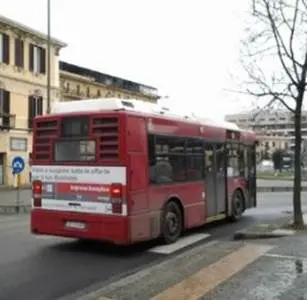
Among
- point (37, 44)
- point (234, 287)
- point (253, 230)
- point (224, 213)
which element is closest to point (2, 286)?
point (234, 287)

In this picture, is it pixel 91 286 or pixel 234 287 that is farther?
pixel 91 286

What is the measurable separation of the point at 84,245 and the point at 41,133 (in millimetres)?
2432

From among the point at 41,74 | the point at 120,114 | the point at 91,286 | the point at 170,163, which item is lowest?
the point at 91,286

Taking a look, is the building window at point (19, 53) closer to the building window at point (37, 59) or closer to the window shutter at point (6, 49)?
the window shutter at point (6, 49)

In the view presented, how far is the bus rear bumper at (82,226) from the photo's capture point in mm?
11125

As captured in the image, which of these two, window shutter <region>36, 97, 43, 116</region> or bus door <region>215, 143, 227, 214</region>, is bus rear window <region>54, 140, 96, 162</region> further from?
window shutter <region>36, 97, 43, 116</region>

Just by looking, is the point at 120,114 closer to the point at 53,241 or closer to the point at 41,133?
the point at 41,133

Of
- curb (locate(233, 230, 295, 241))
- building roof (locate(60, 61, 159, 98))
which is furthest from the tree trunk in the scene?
building roof (locate(60, 61, 159, 98))

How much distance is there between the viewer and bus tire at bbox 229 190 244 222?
1686 centimetres

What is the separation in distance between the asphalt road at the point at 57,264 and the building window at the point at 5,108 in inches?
1245

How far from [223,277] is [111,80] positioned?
7137 centimetres

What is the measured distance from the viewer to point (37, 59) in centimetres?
4953

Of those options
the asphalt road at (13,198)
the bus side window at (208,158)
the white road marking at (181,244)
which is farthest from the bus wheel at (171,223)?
the asphalt road at (13,198)

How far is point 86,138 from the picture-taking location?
11688mm
